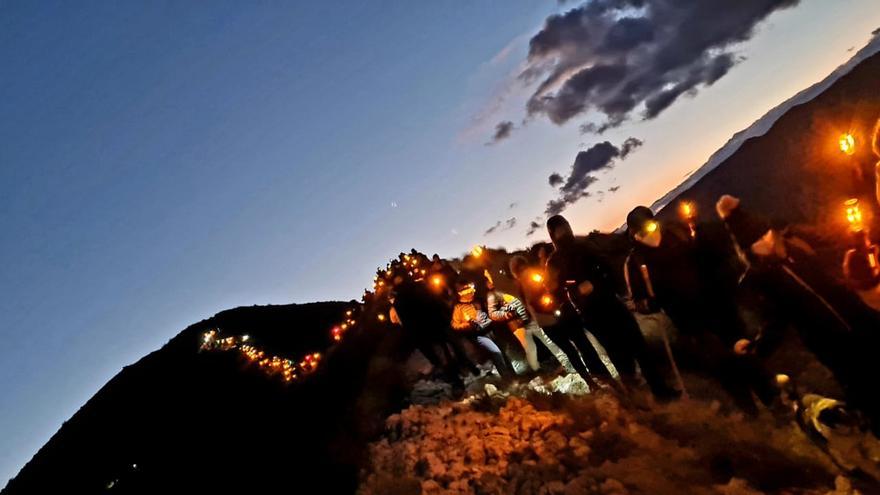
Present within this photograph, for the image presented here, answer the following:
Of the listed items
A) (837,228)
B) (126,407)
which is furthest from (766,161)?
(126,407)

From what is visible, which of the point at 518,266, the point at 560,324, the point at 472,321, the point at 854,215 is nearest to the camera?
the point at 854,215

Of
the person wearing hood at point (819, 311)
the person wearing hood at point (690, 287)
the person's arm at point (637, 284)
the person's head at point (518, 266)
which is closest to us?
the person wearing hood at point (819, 311)

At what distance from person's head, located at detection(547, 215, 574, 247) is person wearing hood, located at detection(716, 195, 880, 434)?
6.35 feet

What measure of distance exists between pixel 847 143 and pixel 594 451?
3306 mm

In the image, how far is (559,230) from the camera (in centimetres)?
Result: 595

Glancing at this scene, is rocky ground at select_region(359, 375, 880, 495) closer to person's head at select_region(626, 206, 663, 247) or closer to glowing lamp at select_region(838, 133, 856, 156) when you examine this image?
person's head at select_region(626, 206, 663, 247)

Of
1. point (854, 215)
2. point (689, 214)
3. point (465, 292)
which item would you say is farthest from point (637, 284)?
A: point (465, 292)

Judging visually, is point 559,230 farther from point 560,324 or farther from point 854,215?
point 854,215

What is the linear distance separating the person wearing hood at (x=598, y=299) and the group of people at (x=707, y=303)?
1 cm

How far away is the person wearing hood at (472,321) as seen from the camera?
986cm

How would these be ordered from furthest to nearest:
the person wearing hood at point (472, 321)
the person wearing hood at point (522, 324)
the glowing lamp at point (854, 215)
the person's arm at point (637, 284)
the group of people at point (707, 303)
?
the person wearing hood at point (472, 321)
the person wearing hood at point (522, 324)
the person's arm at point (637, 284)
the group of people at point (707, 303)
the glowing lamp at point (854, 215)

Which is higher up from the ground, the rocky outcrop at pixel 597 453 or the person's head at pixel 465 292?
the person's head at pixel 465 292

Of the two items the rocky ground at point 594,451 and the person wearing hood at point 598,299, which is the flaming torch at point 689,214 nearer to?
the person wearing hood at point 598,299

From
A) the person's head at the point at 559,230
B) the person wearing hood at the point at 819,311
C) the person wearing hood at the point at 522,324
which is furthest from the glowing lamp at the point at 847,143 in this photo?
the person wearing hood at the point at 522,324
